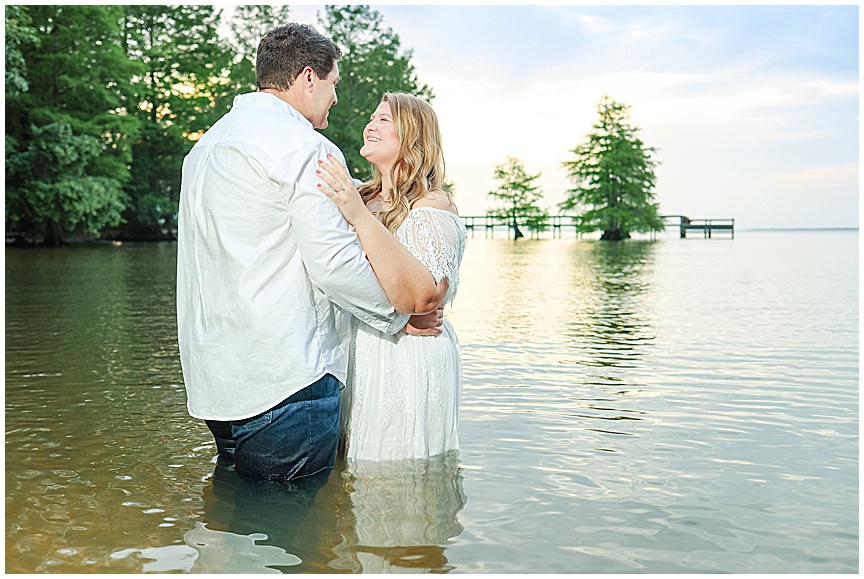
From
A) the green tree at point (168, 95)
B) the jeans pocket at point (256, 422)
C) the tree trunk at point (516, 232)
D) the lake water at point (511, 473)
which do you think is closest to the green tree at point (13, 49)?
the green tree at point (168, 95)

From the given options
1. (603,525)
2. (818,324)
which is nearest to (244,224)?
(603,525)

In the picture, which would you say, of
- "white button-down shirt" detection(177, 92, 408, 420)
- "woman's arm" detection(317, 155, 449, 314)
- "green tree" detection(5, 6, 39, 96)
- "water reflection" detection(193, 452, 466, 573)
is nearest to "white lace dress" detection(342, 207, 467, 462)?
"water reflection" detection(193, 452, 466, 573)

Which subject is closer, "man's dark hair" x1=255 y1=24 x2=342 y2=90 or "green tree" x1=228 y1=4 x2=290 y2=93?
"man's dark hair" x1=255 y1=24 x2=342 y2=90

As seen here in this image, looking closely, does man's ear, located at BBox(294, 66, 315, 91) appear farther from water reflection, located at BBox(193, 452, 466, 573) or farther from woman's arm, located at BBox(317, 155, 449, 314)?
water reflection, located at BBox(193, 452, 466, 573)

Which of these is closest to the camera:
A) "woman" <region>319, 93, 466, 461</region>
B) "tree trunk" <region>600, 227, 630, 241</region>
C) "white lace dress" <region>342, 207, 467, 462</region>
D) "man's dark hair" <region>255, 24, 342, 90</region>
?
"man's dark hair" <region>255, 24, 342, 90</region>

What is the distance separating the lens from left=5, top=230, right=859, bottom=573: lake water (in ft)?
12.7

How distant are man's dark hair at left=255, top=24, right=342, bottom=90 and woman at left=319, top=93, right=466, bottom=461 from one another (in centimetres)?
46

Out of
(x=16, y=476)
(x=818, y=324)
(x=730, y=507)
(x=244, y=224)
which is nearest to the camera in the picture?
(x=244, y=224)

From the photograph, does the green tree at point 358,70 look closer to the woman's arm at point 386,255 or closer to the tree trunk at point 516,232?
the tree trunk at point 516,232

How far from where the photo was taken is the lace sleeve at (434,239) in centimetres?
421

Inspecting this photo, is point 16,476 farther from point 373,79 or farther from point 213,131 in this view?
point 373,79

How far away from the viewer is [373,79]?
2053 inches

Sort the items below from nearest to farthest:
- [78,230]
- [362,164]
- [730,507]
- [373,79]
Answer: [730,507]
[78,230]
[373,79]
[362,164]

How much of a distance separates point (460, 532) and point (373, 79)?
49681 millimetres
